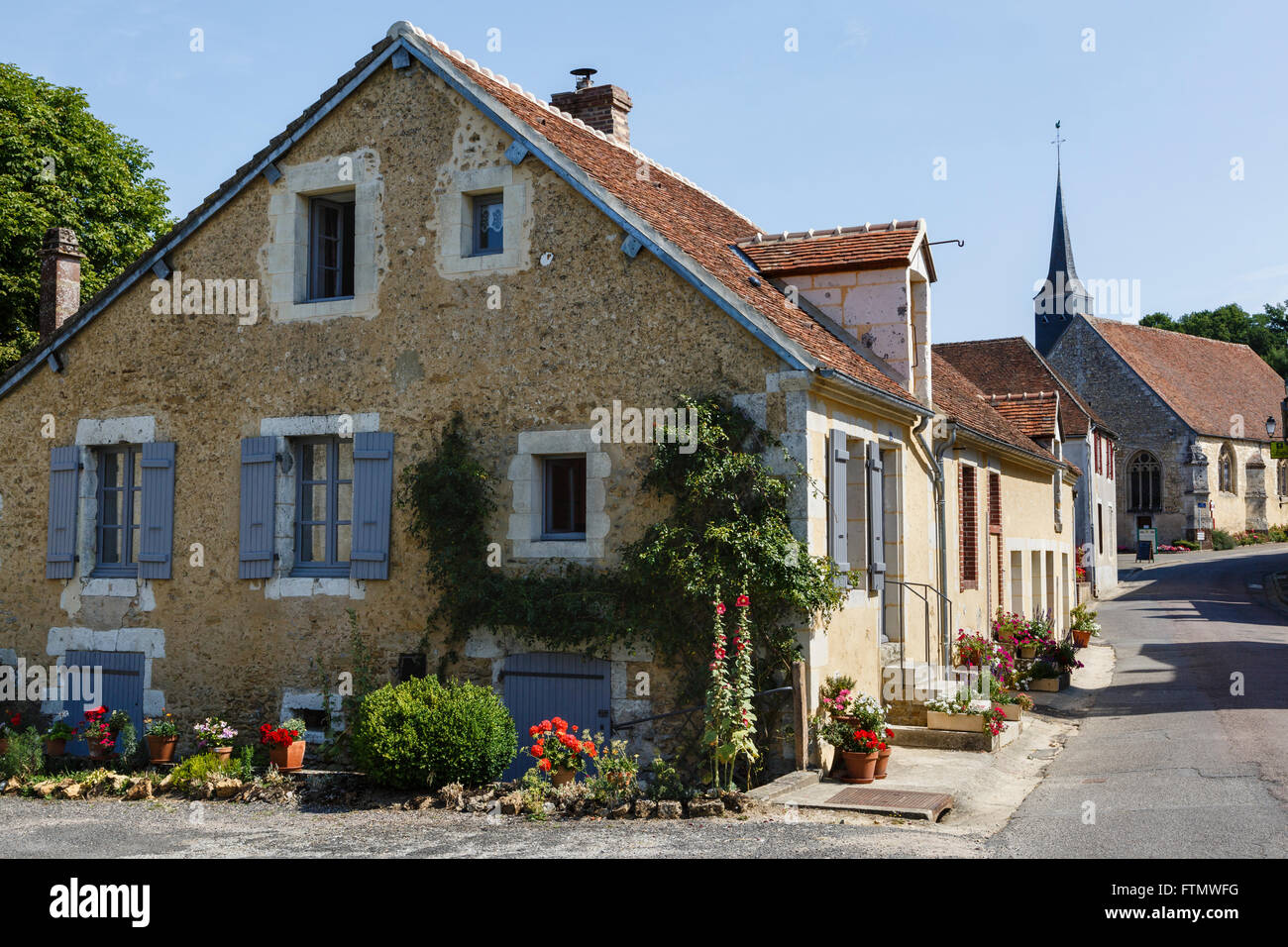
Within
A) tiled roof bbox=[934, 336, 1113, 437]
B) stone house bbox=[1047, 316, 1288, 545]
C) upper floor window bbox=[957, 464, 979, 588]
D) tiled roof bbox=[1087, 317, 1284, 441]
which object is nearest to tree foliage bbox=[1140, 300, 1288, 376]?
tiled roof bbox=[1087, 317, 1284, 441]

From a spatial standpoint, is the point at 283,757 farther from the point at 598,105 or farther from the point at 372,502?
the point at 598,105

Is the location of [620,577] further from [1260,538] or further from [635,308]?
[1260,538]

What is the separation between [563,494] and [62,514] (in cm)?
623

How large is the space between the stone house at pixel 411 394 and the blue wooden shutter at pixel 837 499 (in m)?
0.05

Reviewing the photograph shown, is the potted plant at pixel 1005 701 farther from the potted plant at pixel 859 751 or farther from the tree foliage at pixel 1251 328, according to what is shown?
the tree foliage at pixel 1251 328

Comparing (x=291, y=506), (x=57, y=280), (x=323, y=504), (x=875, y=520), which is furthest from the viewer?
(x=57, y=280)

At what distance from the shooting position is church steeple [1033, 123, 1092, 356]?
5756cm

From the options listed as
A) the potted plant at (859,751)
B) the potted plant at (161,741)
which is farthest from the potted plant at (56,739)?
the potted plant at (859,751)

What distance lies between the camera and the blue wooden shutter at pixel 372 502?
11977 millimetres

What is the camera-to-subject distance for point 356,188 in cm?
1256

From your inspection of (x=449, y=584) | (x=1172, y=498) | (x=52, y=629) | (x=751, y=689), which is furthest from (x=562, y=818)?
(x=1172, y=498)

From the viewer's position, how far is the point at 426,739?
31.9 feet

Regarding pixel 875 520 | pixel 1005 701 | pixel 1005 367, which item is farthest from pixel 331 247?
pixel 1005 367

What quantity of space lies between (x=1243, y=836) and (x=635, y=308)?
659 centimetres
